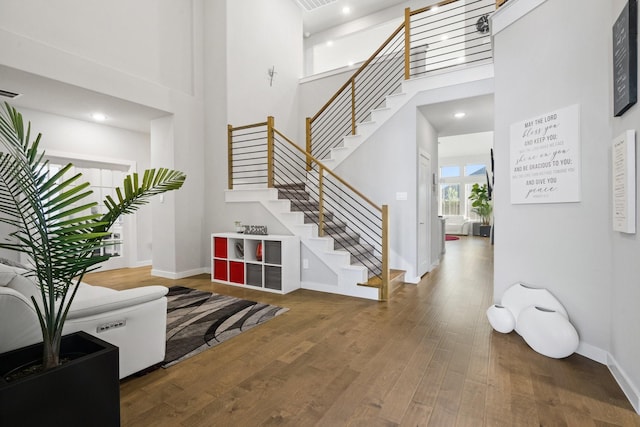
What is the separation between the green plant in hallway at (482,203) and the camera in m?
11.3

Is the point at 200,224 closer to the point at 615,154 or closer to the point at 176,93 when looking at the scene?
the point at 176,93

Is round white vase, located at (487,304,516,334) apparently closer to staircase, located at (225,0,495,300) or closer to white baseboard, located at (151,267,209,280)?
staircase, located at (225,0,495,300)

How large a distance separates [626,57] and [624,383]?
2.00m

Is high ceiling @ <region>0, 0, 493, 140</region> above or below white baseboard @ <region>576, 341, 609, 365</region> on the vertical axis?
above

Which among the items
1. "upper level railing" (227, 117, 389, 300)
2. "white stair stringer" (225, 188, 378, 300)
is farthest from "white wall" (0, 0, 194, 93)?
"white stair stringer" (225, 188, 378, 300)

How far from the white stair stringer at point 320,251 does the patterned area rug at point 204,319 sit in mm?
929

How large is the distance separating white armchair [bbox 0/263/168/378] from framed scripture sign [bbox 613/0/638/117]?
10.6ft

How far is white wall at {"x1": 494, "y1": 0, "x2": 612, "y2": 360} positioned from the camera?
7.36 feet

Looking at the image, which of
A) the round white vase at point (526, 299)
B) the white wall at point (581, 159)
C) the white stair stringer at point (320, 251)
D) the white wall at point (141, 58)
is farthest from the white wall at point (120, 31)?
the round white vase at point (526, 299)

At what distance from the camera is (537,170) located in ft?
8.71

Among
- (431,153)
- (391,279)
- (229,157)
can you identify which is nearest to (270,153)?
(229,157)

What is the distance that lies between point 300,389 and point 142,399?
0.94 m

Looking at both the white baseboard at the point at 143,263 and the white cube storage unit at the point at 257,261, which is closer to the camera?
the white cube storage unit at the point at 257,261

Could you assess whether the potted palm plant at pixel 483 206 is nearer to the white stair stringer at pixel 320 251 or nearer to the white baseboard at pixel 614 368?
the white stair stringer at pixel 320 251
